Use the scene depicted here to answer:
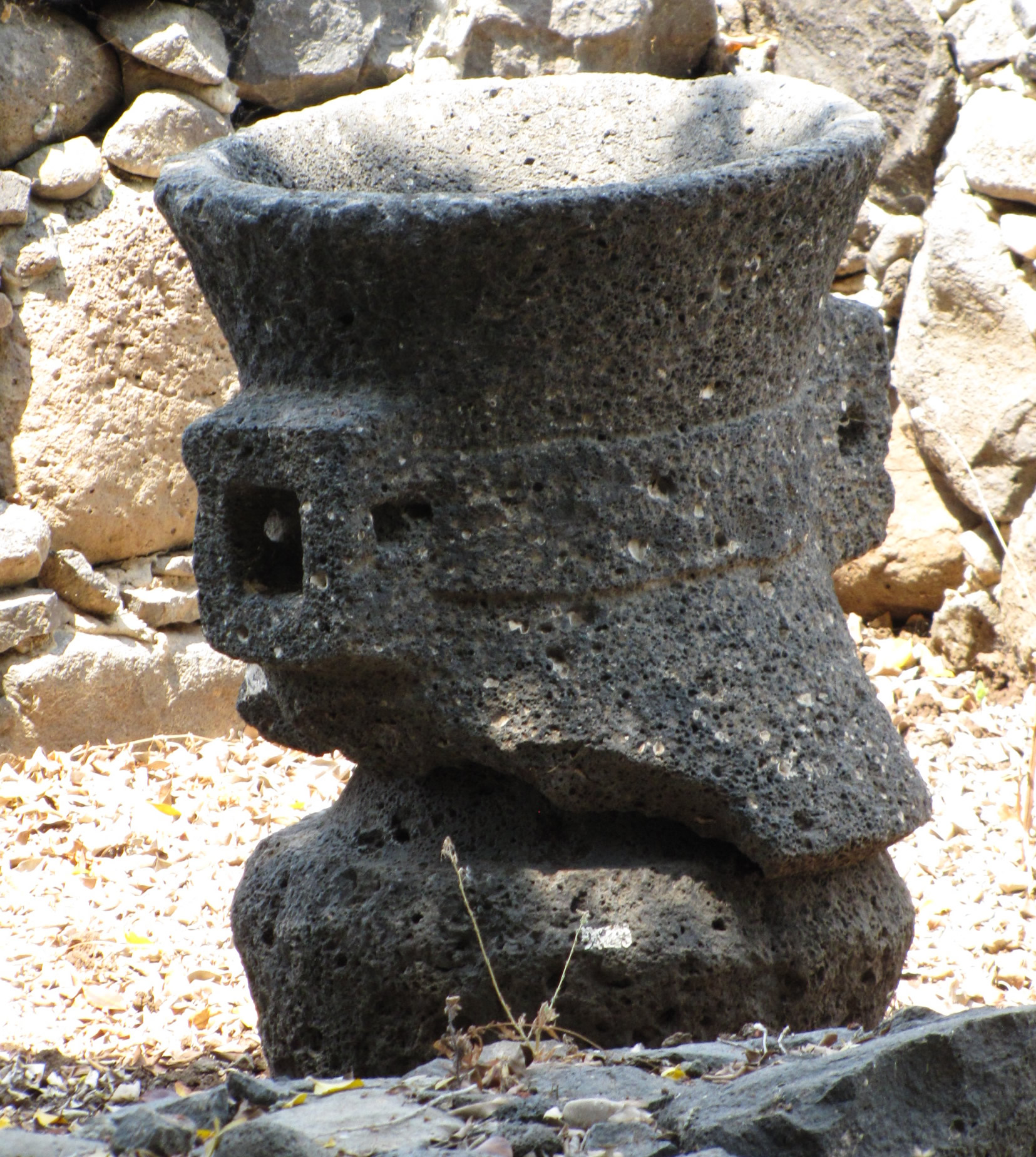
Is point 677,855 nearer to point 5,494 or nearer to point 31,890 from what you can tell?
point 31,890

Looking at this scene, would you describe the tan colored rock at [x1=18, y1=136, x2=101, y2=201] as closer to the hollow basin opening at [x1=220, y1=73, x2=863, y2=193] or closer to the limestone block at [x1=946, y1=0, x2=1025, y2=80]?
the hollow basin opening at [x1=220, y1=73, x2=863, y2=193]

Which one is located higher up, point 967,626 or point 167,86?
point 167,86

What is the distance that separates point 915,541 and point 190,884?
2656mm

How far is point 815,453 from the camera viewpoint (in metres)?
2.49

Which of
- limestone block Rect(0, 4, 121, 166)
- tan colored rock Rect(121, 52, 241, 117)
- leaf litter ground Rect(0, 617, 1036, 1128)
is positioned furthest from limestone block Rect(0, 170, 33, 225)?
leaf litter ground Rect(0, 617, 1036, 1128)

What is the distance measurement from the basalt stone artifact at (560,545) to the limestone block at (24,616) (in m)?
2.08

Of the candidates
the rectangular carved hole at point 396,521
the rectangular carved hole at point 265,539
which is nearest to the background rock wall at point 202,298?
the rectangular carved hole at point 265,539

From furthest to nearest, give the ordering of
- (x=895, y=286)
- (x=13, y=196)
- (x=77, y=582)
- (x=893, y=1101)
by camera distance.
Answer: (x=895, y=286) → (x=77, y=582) → (x=13, y=196) → (x=893, y=1101)

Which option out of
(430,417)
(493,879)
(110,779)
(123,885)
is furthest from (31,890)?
(430,417)

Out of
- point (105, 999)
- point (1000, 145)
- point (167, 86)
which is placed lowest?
point (105, 999)

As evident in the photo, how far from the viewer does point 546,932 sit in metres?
2.19

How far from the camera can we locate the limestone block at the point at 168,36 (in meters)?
4.25

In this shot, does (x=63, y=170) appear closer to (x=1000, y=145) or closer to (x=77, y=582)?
(x=77, y=582)

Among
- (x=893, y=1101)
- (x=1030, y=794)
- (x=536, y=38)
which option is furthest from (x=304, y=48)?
(x=893, y=1101)
